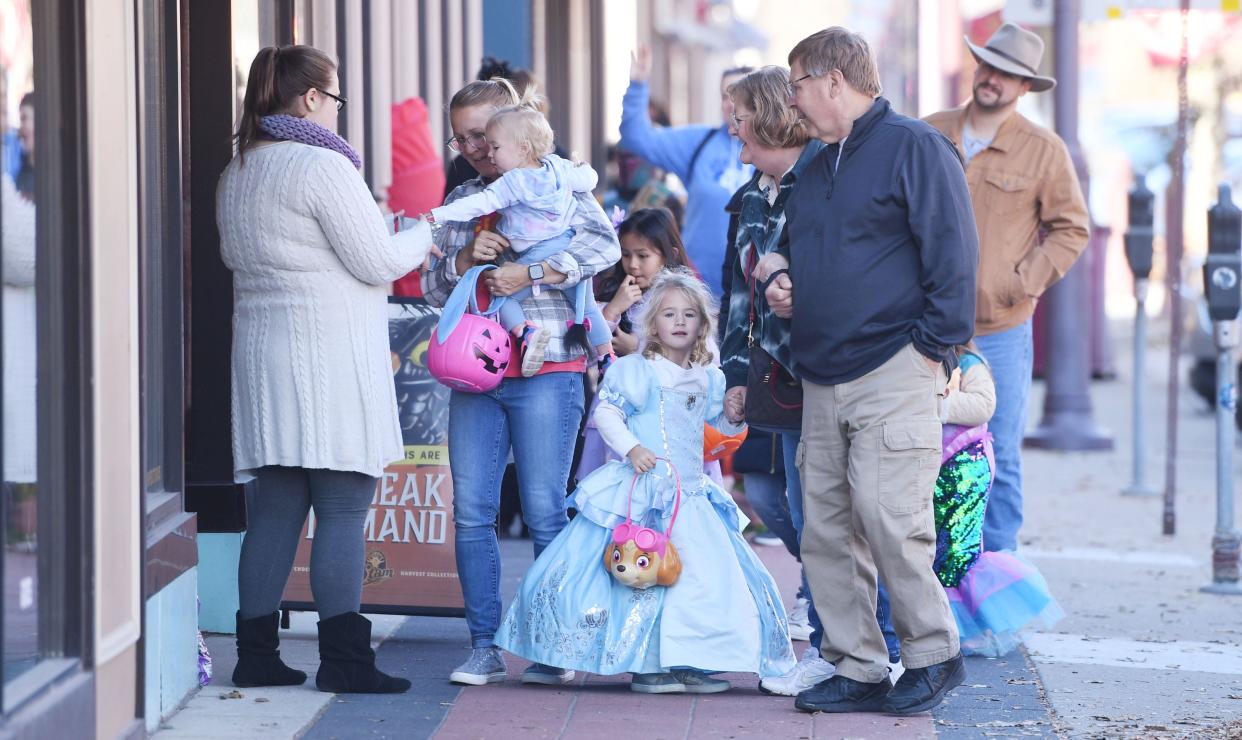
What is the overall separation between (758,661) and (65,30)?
2516mm

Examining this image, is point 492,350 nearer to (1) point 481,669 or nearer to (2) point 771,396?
(2) point 771,396

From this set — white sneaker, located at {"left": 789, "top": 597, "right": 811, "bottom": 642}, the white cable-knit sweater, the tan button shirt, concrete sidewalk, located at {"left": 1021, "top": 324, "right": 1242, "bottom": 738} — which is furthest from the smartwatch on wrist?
the tan button shirt

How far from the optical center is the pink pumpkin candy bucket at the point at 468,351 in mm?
5035

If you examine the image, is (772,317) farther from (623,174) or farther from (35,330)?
(623,174)

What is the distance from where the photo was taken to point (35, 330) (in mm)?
3914

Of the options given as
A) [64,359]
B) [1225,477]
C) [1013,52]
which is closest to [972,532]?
[1013,52]

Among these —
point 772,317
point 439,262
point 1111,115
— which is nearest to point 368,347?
point 439,262

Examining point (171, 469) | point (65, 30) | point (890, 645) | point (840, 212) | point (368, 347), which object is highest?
point (65, 30)

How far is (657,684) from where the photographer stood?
5203mm

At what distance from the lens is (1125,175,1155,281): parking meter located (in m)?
10.5

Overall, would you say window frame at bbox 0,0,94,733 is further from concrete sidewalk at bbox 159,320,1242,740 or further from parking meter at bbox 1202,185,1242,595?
parking meter at bbox 1202,185,1242,595

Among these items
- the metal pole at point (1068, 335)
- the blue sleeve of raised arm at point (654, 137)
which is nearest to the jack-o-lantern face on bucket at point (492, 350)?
the blue sleeve of raised arm at point (654, 137)

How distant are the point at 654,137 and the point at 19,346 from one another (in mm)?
4478

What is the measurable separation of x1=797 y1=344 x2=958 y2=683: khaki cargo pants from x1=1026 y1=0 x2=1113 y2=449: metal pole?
7.56 m
